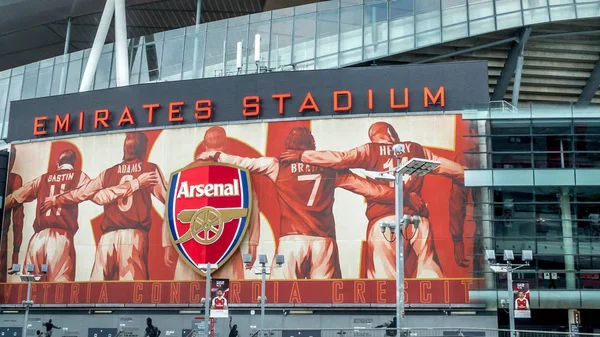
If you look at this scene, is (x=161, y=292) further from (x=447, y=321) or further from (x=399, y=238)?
(x=399, y=238)

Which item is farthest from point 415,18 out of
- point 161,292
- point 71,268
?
point 71,268

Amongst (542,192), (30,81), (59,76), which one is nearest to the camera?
(542,192)

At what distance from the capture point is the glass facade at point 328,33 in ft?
161

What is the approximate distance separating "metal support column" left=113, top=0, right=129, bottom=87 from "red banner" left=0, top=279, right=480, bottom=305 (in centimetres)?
1412

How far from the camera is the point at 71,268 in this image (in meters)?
46.7

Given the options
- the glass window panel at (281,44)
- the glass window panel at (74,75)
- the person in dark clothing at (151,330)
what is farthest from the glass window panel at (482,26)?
the glass window panel at (74,75)

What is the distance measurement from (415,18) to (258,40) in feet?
33.4

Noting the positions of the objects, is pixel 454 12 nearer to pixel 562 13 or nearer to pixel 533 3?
pixel 533 3

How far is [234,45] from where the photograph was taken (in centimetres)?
5238

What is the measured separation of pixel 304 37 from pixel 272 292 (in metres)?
17.9

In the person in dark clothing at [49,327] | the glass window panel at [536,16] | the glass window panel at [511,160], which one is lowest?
the person in dark clothing at [49,327]

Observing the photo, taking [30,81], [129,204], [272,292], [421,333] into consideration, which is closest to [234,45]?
[129,204]

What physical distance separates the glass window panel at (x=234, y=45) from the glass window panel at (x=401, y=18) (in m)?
9.81

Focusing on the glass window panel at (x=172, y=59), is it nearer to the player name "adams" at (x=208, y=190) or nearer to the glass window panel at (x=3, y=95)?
the player name "adams" at (x=208, y=190)
